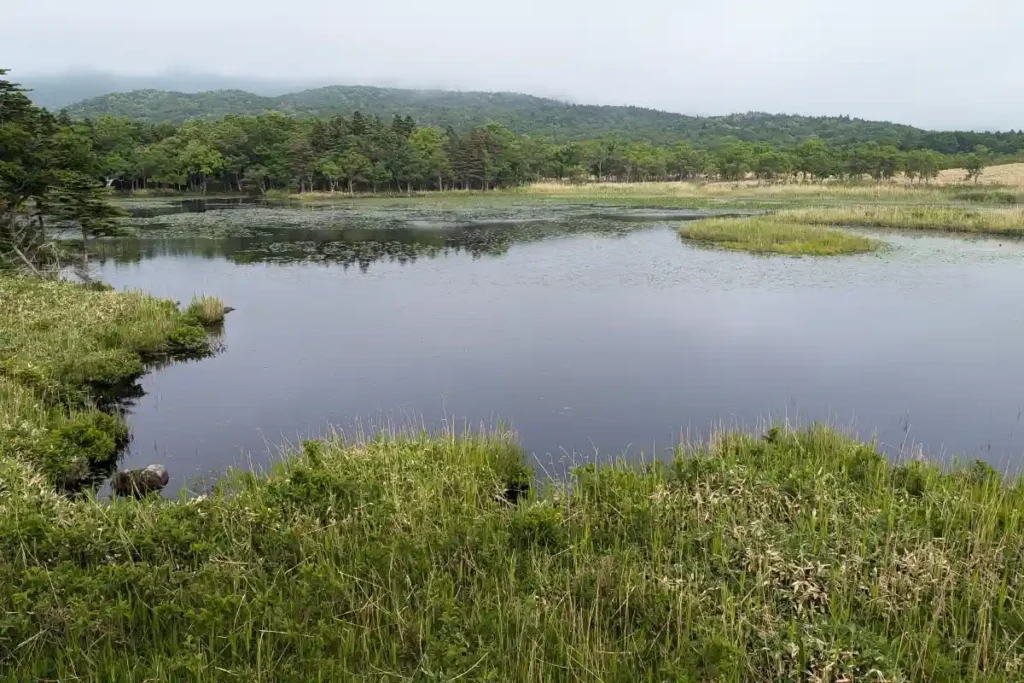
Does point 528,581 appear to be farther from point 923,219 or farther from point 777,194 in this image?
point 777,194

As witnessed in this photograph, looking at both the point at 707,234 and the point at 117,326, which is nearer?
the point at 117,326

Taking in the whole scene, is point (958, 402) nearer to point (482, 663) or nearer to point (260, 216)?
point (482, 663)

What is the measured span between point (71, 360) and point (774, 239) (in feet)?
105

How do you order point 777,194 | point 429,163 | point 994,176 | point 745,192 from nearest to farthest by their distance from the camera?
point 777,194, point 745,192, point 994,176, point 429,163

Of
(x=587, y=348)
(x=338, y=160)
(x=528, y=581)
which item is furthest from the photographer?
(x=338, y=160)

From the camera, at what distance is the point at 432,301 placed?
23.3 metres

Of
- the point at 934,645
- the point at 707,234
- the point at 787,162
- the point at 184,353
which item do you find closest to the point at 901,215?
the point at 707,234

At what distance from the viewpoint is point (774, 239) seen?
36344 millimetres

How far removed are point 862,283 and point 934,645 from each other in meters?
23.6

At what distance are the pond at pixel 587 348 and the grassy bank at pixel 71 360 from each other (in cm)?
71

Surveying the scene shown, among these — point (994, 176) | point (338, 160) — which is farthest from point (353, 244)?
point (994, 176)

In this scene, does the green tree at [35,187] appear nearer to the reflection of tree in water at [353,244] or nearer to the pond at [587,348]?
the pond at [587,348]

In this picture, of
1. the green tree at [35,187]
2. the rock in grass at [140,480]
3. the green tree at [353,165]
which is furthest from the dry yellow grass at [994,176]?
the rock in grass at [140,480]

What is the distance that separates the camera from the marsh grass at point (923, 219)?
40.8 meters
